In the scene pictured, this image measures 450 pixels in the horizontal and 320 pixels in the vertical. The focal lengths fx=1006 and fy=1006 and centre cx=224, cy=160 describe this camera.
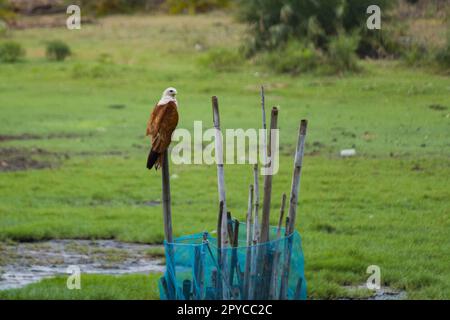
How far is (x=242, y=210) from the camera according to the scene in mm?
9953

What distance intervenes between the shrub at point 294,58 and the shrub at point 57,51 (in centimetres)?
590

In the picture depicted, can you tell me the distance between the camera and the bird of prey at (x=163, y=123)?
543cm

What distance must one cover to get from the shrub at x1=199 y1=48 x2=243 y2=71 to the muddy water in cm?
1278

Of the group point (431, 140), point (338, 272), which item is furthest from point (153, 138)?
point (431, 140)

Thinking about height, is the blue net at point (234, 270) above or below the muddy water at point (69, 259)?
above

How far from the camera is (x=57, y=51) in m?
24.2

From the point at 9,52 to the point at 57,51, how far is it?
1.29m

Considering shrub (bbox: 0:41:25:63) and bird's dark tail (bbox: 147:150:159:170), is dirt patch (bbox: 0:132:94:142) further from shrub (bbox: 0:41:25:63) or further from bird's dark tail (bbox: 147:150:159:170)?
bird's dark tail (bbox: 147:150:159:170)

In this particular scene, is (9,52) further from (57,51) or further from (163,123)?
(163,123)

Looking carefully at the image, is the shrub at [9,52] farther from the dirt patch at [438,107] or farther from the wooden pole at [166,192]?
the wooden pole at [166,192]

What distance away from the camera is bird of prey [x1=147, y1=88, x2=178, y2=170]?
543cm

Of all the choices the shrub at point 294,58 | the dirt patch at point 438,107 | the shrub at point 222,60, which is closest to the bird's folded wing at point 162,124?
the dirt patch at point 438,107

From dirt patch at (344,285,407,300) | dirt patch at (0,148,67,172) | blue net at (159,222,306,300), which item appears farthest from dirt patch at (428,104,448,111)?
blue net at (159,222,306,300)

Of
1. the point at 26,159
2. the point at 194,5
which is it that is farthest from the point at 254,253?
the point at 194,5
